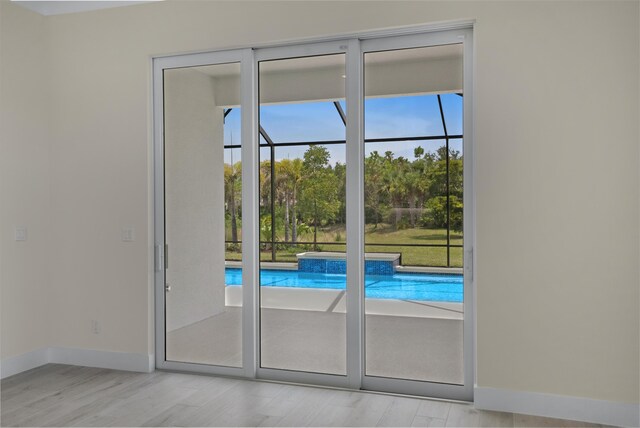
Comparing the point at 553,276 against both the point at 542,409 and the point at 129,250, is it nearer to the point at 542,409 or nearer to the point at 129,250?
the point at 542,409

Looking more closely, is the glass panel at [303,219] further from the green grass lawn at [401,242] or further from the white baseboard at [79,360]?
the white baseboard at [79,360]

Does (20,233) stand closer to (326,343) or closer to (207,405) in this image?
(207,405)

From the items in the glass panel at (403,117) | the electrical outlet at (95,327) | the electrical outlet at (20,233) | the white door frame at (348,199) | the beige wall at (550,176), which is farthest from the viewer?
the electrical outlet at (95,327)

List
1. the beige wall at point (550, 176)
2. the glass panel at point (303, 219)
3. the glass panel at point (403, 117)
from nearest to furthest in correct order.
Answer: the beige wall at point (550, 176)
the glass panel at point (403, 117)
the glass panel at point (303, 219)

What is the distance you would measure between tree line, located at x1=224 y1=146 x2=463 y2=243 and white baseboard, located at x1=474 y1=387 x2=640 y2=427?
3.68ft

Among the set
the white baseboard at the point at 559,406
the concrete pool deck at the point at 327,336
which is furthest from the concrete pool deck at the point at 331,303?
the white baseboard at the point at 559,406

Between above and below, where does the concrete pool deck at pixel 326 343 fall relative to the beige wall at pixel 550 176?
below

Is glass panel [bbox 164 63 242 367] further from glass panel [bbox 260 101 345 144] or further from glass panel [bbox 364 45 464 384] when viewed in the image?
glass panel [bbox 364 45 464 384]

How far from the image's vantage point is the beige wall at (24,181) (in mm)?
4371

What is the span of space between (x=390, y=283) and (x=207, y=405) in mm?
1479

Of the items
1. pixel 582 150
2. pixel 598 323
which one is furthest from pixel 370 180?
pixel 598 323

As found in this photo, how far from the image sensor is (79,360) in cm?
468

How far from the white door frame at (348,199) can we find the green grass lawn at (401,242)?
0.23 feet

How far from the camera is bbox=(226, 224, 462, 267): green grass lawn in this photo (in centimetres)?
388
